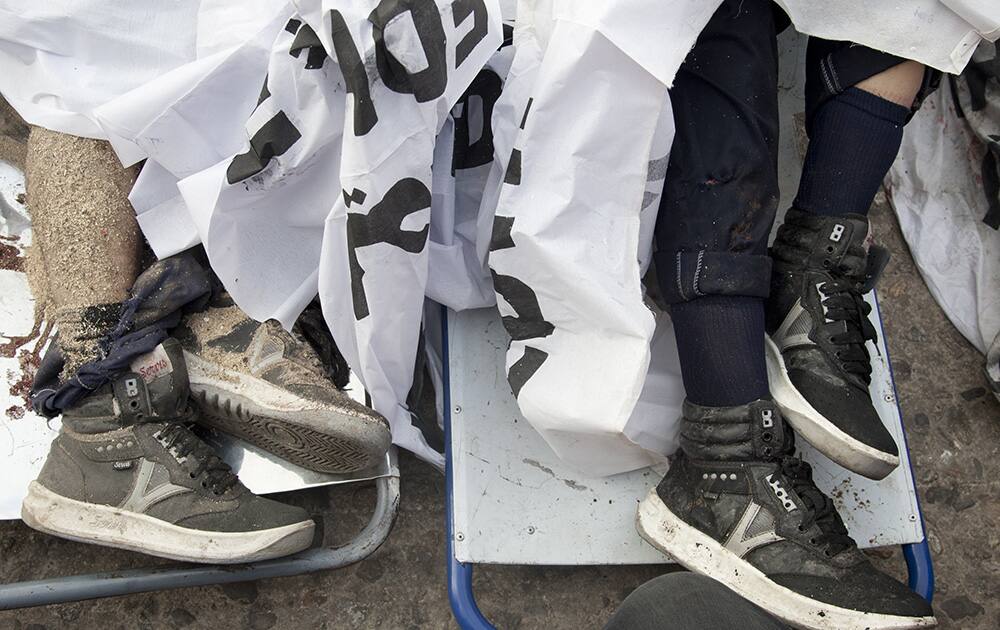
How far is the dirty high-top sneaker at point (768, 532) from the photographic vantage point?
2.61 ft

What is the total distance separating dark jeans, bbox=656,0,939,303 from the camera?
0.83 meters

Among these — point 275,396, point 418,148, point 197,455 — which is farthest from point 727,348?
point 197,455

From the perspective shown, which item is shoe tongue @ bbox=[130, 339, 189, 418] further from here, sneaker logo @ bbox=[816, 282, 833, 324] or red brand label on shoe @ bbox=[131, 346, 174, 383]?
sneaker logo @ bbox=[816, 282, 833, 324]

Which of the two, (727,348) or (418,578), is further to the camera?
(418,578)

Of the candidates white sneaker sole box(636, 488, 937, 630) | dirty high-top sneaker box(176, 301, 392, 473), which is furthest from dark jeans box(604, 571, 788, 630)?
dirty high-top sneaker box(176, 301, 392, 473)

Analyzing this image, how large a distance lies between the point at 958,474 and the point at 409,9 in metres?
0.93

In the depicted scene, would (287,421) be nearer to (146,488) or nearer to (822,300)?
(146,488)

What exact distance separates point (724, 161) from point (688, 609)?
43 centimetres

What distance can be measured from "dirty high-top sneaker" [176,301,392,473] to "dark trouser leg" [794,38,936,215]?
53 cm

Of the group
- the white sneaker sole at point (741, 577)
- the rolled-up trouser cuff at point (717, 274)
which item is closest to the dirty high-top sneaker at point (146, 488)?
the white sneaker sole at point (741, 577)

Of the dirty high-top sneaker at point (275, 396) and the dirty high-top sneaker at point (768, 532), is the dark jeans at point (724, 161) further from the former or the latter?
the dirty high-top sneaker at point (275, 396)

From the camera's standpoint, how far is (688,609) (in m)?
0.64

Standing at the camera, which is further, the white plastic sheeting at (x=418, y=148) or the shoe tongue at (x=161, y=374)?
the shoe tongue at (x=161, y=374)

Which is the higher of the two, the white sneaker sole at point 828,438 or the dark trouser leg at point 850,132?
the dark trouser leg at point 850,132
